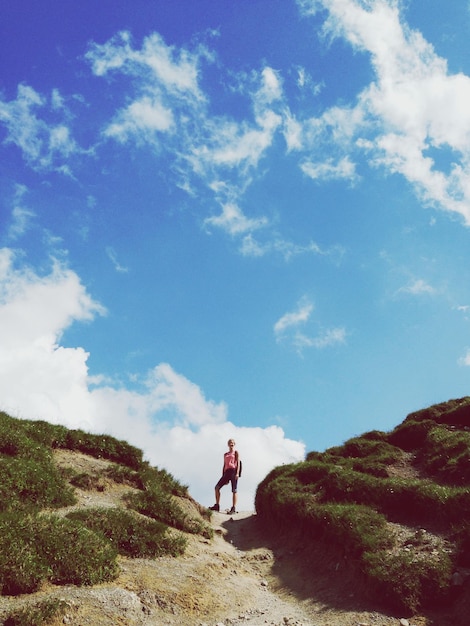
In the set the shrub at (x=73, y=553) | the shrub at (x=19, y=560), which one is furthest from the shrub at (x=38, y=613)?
the shrub at (x=73, y=553)

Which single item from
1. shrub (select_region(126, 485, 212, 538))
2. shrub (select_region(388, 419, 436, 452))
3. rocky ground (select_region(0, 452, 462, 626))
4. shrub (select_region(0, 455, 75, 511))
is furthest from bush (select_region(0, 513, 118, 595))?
shrub (select_region(388, 419, 436, 452))

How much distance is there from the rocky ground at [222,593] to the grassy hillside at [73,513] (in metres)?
0.41

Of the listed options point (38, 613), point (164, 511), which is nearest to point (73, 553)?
point (38, 613)

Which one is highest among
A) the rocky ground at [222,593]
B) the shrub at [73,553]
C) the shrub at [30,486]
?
the shrub at [30,486]

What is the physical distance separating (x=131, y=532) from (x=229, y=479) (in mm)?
10751

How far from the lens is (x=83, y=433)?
21.3 m

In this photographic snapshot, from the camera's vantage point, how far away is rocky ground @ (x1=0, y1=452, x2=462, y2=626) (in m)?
11.2

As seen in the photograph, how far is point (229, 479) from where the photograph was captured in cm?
2502

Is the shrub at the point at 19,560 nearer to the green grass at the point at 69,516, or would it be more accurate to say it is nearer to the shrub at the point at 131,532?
the green grass at the point at 69,516

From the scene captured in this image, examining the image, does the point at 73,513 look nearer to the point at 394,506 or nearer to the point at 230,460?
the point at 394,506

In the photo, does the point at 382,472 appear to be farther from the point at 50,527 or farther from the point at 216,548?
the point at 50,527

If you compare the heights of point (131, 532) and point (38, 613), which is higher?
point (131, 532)

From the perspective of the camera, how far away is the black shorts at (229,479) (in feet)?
81.6

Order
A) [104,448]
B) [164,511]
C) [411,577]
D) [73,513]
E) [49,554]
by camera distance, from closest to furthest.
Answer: [49,554] → [411,577] → [73,513] → [164,511] → [104,448]
